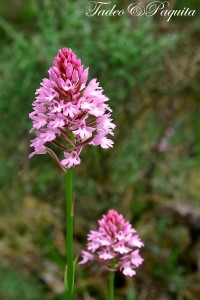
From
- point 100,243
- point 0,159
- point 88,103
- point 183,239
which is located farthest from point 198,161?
point 88,103

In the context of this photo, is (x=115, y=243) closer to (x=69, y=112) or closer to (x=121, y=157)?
(x=69, y=112)

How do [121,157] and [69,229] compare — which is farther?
[121,157]

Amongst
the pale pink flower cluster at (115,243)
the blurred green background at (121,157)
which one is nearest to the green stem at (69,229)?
the pale pink flower cluster at (115,243)

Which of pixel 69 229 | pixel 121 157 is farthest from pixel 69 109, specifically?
pixel 121 157

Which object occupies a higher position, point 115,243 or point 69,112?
point 69,112

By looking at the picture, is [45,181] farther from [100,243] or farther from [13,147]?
[100,243]

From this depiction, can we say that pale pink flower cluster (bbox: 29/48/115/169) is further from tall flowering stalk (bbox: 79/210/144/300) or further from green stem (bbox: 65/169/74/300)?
tall flowering stalk (bbox: 79/210/144/300)

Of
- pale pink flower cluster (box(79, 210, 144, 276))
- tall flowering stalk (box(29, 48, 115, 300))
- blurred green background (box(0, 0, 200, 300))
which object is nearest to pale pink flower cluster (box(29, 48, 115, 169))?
tall flowering stalk (box(29, 48, 115, 300))
